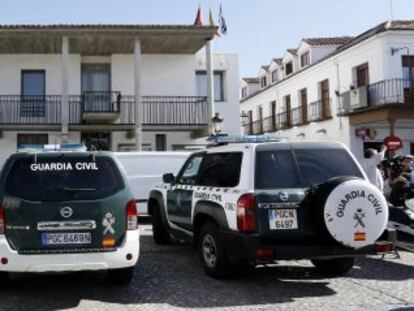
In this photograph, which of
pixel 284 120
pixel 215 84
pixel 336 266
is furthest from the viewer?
pixel 284 120

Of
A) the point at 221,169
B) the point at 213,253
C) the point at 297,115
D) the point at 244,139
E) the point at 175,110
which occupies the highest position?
the point at 297,115

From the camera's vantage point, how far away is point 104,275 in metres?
7.54

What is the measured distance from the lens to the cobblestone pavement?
6016 mm

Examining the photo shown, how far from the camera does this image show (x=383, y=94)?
26281mm

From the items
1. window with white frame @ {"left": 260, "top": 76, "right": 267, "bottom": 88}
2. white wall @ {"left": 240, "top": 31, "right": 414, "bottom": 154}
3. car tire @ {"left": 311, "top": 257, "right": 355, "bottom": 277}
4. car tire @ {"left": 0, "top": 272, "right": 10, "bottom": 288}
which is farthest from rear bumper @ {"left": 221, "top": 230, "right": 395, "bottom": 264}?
window with white frame @ {"left": 260, "top": 76, "right": 267, "bottom": 88}

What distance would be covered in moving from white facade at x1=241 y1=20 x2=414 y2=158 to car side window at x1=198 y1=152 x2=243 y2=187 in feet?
64.2

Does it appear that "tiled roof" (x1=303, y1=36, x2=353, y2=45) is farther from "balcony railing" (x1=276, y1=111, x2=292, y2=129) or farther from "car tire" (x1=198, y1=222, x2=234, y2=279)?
"car tire" (x1=198, y1=222, x2=234, y2=279)

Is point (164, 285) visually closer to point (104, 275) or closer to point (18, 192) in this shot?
point (104, 275)

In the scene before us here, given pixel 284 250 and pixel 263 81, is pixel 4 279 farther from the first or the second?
pixel 263 81

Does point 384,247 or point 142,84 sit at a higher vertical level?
point 142,84

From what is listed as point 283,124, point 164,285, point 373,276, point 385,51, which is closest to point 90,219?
point 164,285

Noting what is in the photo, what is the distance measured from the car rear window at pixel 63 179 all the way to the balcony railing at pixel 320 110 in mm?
25886

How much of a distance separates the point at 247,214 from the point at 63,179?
6.86 feet

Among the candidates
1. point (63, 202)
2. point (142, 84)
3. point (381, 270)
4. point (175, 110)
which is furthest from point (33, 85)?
point (381, 270)
